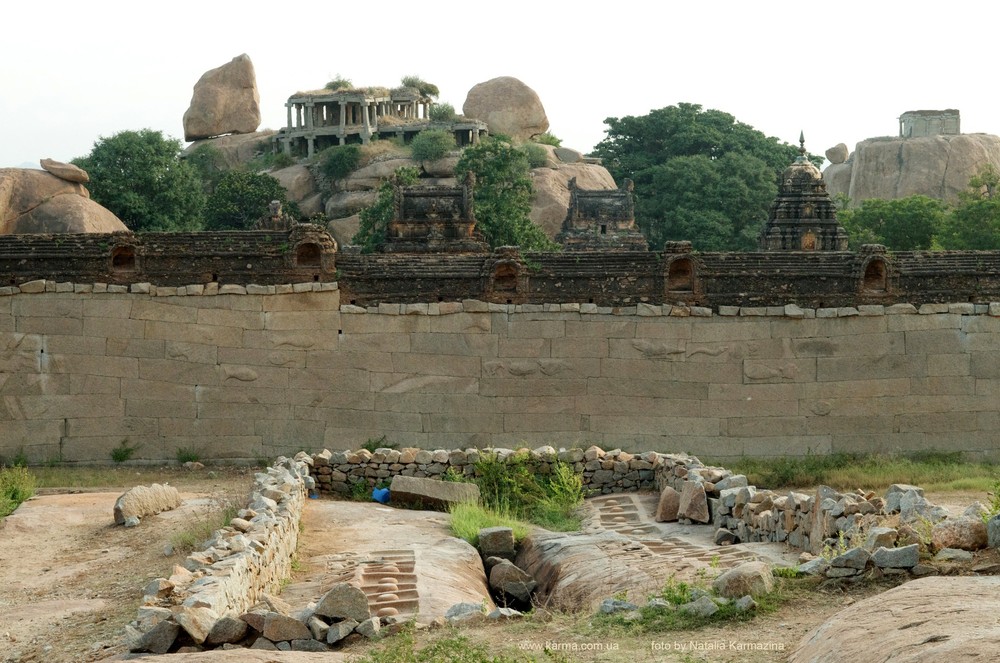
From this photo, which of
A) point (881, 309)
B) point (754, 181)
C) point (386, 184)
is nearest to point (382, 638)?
point (881, 309)

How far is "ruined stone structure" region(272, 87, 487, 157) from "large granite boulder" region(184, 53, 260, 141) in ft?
8.74

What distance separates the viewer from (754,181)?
62.9 meters

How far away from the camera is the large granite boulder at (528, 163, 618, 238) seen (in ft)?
194

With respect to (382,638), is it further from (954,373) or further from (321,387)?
(954,373)

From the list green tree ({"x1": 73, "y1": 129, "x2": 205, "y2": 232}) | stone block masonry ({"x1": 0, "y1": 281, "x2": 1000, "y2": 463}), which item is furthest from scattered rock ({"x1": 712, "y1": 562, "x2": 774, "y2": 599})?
green tree ({"x1": 73, "y1": 129, "x2": 205, "y2": 232})

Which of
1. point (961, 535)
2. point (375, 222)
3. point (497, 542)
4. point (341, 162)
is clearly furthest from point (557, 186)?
point (961, 535)

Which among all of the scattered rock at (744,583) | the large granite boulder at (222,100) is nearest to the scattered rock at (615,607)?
the scattered rock at (744,583)

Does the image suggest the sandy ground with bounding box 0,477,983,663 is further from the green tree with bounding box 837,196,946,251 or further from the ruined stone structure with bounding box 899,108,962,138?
the ruined stone structure with bounding box 899,108,962,138

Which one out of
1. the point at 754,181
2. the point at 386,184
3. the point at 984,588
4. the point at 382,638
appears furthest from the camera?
the point at 754,181

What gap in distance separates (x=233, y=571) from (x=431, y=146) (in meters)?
56.7

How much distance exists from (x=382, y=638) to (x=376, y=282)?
11.8 meters

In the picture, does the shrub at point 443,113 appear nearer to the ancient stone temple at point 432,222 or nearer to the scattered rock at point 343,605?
the ancient stone temple at point 432,222

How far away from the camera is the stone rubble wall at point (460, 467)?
16469 mm

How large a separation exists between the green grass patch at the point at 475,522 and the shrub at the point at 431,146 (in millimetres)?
51919
